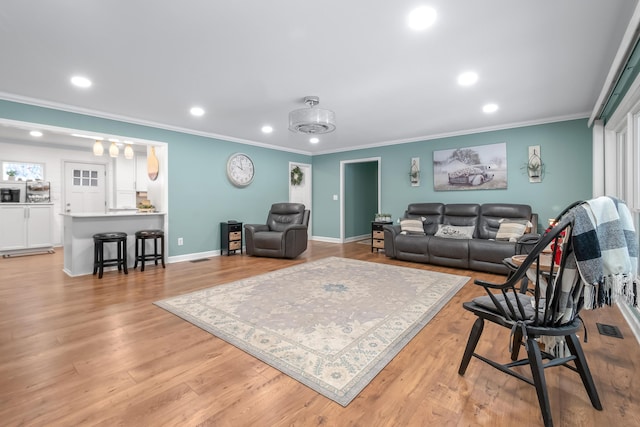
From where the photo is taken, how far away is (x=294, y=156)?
719 centimetres

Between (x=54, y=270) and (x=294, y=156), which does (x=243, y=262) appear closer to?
(x=54, y=270)

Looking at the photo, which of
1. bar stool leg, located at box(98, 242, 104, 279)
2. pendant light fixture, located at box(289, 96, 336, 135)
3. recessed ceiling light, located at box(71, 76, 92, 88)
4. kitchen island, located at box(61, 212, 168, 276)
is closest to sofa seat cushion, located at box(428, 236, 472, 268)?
pendant light fixture, located at box(289, 96, 336, 135)

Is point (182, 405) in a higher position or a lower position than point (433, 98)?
lower

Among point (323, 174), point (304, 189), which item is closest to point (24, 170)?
point (304, 189)

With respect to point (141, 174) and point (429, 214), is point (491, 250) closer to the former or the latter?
point (429, 214)

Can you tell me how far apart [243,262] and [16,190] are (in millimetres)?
4756

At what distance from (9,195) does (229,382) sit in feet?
22.1

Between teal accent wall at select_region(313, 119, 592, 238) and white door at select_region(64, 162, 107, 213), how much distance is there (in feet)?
19.6

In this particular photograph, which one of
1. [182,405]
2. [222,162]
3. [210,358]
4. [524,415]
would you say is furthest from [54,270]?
[524,415]

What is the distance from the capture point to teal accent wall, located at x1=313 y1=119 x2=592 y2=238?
4.44 m

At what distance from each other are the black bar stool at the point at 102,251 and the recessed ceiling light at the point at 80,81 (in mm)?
1873

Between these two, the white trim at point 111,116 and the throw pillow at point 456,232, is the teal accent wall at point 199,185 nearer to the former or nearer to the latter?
the white trim at point 111,116

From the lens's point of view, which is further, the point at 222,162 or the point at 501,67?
the point at 222,162

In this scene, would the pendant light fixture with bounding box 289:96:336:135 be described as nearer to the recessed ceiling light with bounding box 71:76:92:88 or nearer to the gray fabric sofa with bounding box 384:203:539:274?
the recessed ceiling light with bounding box 71:76:92:88
